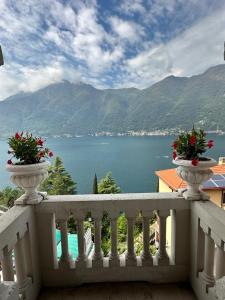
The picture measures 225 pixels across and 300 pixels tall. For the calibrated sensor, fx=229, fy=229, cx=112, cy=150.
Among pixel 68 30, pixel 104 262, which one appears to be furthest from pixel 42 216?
pixel 68 30

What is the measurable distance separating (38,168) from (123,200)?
0.88 metres

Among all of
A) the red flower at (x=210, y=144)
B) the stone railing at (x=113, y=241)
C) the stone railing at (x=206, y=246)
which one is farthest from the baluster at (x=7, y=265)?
the red flower at (x=210, y=144)

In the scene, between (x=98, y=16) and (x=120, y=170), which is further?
(x=120, y=170)

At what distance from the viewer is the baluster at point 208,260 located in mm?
1991

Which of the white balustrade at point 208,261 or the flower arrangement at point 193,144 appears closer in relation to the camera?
the white balustrade at point 208,261

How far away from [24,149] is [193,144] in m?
1.56

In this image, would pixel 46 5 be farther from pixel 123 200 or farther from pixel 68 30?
pixel 123 200

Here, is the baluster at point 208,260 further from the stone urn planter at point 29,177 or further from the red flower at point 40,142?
the red flower at point 40,142

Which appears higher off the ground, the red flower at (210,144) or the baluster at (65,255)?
the red flower at (210,144)

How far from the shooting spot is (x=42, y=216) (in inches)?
91.0

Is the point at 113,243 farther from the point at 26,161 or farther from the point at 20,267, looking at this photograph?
the point at 26,161

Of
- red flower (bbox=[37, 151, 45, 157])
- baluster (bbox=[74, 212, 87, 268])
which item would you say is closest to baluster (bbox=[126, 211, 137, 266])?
baluster (bbox=[74, 212, 87, 268])

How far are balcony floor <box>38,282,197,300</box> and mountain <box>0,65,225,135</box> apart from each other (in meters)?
1.69

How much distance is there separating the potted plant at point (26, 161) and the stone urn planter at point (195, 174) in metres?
1.27
